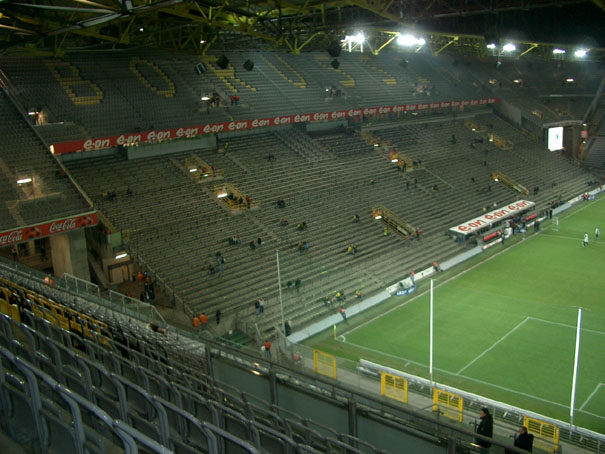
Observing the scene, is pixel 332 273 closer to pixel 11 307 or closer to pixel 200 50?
pixel 11 307

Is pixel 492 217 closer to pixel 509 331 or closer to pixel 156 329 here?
pixel 509 331

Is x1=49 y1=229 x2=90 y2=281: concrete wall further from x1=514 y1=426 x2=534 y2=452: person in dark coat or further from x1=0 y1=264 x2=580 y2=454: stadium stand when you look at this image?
x1=514 y1=426 x2=534 y2=452: person in dark coat

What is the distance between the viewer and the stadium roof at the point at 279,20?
15562 mm

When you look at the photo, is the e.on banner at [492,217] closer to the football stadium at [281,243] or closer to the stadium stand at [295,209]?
the football stadium at [281,243]

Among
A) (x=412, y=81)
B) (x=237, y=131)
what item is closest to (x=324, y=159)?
(x=237, y=131)

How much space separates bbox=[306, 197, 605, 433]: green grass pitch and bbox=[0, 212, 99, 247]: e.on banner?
11430mm

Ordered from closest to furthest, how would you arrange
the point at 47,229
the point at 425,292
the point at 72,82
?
1. the point at 47,229
2. the point at 425,292
3. the point at 72,82

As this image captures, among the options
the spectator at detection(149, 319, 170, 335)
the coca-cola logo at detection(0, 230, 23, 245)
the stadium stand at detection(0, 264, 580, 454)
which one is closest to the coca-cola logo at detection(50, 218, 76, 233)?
the coca-cola logo at detection(0, 230, 23, 245)

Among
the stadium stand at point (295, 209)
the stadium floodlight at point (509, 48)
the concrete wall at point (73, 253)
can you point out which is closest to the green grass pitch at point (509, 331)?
the stadium stand at point (295, 209)

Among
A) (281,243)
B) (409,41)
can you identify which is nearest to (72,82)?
(281,243)

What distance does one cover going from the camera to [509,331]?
2186 centimetres

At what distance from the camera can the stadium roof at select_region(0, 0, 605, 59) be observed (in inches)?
613

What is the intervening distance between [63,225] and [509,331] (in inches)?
753

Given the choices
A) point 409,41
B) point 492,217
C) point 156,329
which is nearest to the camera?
point 156,329
